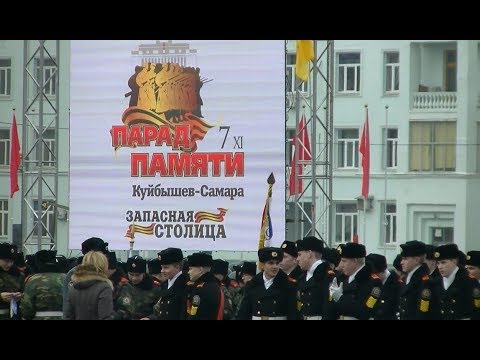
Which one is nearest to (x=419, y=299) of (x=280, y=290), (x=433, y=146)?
(x=280, y=290)

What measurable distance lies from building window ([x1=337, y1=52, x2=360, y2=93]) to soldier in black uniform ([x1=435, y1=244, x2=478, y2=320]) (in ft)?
93.1

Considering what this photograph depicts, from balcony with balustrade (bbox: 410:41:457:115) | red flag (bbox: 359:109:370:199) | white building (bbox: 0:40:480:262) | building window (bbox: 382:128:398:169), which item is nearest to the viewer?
red flag (bbox: 359:109:370:199)

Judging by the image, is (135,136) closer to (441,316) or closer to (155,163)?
(155,163)

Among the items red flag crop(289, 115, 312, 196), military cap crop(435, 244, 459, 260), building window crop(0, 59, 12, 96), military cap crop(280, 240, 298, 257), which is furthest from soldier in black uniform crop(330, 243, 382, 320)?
building window crop(0, 59, 12, 96)

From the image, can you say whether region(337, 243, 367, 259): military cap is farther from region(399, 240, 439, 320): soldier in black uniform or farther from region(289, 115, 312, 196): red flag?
region(289, 115, 312, 196): red flag

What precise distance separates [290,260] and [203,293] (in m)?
2.14

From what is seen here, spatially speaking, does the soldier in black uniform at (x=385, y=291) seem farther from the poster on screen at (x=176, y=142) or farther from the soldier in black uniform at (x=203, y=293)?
the poster on screen at (x=176, y=142)

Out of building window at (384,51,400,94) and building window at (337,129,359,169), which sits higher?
building window at (384,51,400,94)

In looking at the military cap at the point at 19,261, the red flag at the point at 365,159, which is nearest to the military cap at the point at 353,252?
the military cap at the point at 19,261

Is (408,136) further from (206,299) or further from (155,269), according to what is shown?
(206,299)

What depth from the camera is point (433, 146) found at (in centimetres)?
3959

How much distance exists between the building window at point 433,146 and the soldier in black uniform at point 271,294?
28610mm

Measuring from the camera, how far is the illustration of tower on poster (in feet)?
65.7
